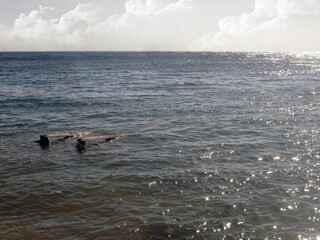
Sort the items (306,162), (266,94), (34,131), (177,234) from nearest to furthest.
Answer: (177,234)
(306,162)
(34,131)
(266,94)

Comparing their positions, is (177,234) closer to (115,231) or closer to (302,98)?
(115,231)

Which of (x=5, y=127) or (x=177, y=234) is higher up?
(x=5, y=127)

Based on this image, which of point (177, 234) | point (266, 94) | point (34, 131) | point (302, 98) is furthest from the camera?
point (266, 94)

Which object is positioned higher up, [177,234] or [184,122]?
[184,122]

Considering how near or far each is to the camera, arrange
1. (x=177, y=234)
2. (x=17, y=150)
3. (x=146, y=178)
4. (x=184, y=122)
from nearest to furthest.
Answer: (x=177, y=234) → (x=146, y=178) → (x=17, y=150) → (x=184, y=122)

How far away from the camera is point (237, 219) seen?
1148 centimetres

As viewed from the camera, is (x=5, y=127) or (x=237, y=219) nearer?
(x=237, y=219)

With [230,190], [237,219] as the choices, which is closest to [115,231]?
[237,219]

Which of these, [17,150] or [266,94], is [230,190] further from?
[266,94]

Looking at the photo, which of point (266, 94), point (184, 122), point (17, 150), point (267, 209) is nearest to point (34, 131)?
point (17, 150)

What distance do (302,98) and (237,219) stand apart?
30.7m

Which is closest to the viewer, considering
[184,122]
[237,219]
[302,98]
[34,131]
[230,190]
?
[237,219]

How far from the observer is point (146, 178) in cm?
1496

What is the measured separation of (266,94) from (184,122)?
19.7m
